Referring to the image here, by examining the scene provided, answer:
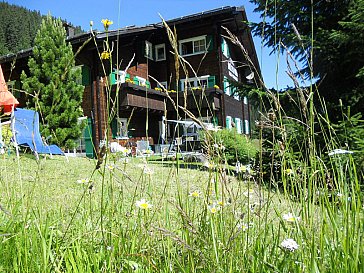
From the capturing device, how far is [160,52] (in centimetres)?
1791

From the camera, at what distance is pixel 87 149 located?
46.3 ft

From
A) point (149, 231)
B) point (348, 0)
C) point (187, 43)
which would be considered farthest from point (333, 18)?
point (187, 43)

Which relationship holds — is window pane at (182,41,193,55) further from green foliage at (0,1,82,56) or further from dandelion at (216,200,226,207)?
green foliage at (0,1,82,56)

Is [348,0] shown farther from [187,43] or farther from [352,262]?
[187,43]

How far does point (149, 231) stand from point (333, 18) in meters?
5.68

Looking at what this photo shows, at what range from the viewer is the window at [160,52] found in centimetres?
1761

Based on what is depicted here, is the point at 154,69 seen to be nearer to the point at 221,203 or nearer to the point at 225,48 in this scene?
the point at 225,48

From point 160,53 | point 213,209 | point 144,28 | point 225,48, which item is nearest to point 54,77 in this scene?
point 144,28

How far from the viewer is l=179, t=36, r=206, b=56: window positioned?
16.7m

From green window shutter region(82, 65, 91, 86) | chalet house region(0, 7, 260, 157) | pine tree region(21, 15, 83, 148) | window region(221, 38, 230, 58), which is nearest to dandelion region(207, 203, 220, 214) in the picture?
pine tree region(21, 15, 83, 148)

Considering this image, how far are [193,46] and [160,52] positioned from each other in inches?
79.1

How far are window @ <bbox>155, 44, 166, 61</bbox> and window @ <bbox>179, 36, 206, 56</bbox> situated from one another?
1027 mm

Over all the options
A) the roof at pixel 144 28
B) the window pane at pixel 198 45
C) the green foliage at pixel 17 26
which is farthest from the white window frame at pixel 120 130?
the green foliage at pixel 17 26

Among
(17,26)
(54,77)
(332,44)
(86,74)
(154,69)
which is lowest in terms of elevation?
(332,44)
